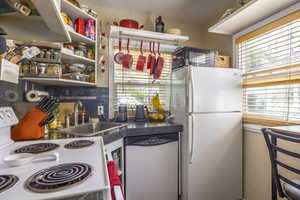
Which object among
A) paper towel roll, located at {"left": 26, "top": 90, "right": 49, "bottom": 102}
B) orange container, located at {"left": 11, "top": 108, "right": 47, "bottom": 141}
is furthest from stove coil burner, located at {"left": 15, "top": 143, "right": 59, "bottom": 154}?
paper towel roll, located at {"left": 26, "top": 90, "right": 49, "bottom": 102}

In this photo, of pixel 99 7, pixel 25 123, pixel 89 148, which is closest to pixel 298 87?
pixel 89 148

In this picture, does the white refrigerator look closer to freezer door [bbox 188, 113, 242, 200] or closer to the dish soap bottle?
freezer door [bbox 188, 113, 242, 200]

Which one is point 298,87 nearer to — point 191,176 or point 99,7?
point 191,176

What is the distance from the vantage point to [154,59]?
2168mm

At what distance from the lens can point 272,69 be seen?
1.64 metres

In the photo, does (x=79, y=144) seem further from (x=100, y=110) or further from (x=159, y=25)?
(x=159, y=25)

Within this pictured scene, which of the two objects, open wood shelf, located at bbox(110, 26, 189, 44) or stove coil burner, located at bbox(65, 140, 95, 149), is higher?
open wood shelf, located at bbox(110, 26, 189, 44)

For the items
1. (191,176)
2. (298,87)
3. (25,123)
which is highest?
(298,87)

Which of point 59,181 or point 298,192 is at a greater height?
point 59,181

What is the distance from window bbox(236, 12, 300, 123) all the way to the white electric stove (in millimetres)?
1699

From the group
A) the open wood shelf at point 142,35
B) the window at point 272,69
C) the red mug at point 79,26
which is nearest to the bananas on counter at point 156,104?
the open wood shelf at point 142,35

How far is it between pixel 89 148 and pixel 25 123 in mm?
589

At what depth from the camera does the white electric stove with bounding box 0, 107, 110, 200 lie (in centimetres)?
51

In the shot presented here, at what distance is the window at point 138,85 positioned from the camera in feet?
7.34
